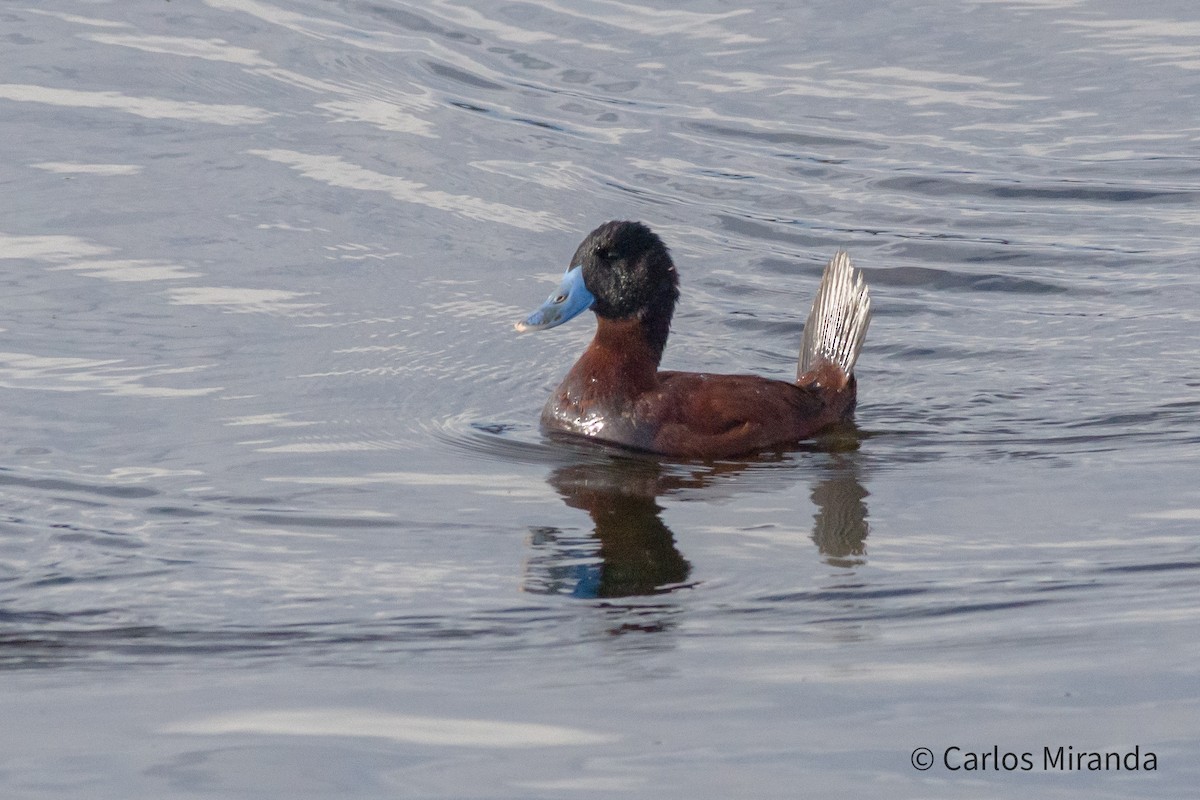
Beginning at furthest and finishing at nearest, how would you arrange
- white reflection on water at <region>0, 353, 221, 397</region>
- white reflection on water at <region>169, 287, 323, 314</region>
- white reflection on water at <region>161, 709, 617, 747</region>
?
white reflection on water at <region>169, 287, 323, 314</region>
white reflection on water at <region>0, 353, 221, 397</region>
white reflection on water at <region>161, 709, 617, 747</region>

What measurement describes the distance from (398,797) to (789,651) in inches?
55.6

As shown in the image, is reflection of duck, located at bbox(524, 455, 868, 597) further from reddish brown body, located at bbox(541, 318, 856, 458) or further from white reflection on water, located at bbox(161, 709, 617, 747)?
white reflection on water, located at bbox(161, 709, 617, 747)

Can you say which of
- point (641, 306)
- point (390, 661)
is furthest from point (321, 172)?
point (390, 661)

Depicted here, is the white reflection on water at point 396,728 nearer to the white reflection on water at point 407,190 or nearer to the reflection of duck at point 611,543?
the reflection of duck at point 611,543

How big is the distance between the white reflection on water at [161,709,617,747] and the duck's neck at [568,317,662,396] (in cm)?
353

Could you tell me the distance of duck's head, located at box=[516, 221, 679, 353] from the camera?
8180 millimetres

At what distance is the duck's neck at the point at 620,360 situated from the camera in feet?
26.1

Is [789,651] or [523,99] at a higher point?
[523,99]

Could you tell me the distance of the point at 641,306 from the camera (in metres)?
8.19

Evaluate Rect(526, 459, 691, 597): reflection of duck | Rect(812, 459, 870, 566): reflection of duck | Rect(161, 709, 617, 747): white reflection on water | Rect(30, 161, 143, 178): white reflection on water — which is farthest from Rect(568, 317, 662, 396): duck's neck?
Rect(30, 161, 143, 178): white reflection on water

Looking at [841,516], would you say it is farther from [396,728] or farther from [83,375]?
[83,375]

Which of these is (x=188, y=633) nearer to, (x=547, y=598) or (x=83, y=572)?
(x=83, y=572)

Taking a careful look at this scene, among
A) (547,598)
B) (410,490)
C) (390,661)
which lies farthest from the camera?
(410,490)

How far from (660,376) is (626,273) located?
511 mm
